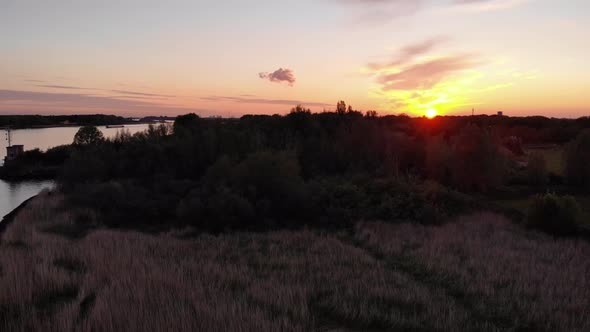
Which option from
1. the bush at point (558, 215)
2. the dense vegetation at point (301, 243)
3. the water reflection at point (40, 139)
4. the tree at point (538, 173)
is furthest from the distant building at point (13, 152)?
the bush at point (558, 215)

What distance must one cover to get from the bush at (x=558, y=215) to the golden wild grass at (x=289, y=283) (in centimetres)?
120

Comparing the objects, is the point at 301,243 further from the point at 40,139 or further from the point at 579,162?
the point at 40,139

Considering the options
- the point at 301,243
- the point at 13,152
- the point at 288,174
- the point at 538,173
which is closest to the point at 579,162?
the point at 538,173

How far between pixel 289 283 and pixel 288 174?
362 inches

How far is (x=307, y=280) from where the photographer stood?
713 centimetres

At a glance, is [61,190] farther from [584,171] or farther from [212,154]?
[584,171]

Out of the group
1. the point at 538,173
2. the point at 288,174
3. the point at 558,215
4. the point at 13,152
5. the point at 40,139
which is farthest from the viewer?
the point at 40,139

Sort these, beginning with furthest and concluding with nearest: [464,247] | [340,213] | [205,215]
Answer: [340,213] < [205,215] < [464,247]

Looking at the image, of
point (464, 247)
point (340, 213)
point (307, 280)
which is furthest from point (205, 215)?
point (464, 247)

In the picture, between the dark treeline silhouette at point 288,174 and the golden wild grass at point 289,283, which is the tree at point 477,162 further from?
the golden wild grass at point 289,283

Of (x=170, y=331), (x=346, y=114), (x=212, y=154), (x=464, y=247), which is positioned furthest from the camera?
(x=346, y=114)

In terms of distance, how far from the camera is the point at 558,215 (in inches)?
533

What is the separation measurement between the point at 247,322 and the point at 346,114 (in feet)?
99.8

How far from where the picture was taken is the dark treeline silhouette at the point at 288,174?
14953 millimetres
